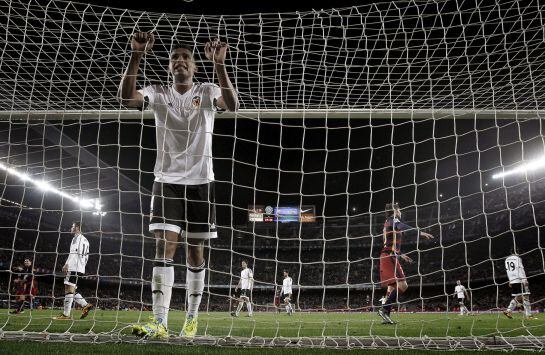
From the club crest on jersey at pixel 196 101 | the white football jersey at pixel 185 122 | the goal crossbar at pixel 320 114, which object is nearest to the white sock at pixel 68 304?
the goal crossbar at pixel 320 114

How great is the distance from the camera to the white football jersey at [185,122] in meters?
3.83

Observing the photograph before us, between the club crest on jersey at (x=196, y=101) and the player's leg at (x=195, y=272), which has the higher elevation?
the club crest on jersey at (x=196, y=101)

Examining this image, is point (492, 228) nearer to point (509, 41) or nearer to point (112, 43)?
point (509, 41)

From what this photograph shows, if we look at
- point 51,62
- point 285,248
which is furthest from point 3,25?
point 285,248

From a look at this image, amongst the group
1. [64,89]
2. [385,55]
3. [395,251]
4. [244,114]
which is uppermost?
[385,55]

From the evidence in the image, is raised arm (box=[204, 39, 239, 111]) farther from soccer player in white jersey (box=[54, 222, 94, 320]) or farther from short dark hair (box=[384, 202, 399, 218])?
soccer player in white jersey (box=[54, 222, 94, 320])

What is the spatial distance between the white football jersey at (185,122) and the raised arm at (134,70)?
4.4 inches

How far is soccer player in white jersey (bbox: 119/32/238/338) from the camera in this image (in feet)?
11.7

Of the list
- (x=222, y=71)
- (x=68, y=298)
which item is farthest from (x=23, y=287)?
(x=222, y=71)

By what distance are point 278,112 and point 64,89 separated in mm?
3023

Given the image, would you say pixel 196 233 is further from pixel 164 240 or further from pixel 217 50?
pixel 217 50

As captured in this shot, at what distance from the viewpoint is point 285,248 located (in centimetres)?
3772

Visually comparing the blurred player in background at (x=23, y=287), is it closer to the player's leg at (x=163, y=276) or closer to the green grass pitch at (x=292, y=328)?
the green grass pitch at (x=292, y=328)

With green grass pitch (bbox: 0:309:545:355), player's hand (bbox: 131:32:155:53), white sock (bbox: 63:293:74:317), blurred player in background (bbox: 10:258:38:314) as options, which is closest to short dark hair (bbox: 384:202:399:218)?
green grass pitch (bbox: 0:309:545:355)
